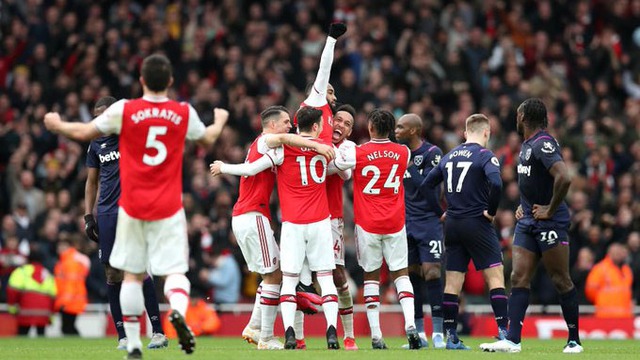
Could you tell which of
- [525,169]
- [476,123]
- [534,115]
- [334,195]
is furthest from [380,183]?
[534,115]

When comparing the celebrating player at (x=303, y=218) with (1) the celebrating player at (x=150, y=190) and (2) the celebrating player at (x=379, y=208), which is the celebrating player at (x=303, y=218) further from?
(1) the celebrating player at (x=150, y=190)

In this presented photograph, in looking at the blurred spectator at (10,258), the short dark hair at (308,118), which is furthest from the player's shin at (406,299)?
the blurred spectator at (10,258)

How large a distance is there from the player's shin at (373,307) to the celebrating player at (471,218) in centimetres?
80

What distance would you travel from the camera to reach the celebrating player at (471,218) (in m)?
13.9

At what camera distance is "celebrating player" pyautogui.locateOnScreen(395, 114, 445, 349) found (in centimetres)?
1502

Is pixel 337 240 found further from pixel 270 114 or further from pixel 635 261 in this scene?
pixel 635 261

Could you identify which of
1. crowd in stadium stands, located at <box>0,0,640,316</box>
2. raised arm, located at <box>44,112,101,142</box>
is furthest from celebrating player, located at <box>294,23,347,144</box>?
crowd in stadium stands, located at <box>0,0,640,316</box>

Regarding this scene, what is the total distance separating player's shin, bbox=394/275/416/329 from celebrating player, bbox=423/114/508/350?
1.58 feet

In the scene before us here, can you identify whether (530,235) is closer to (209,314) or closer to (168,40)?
(209,314)

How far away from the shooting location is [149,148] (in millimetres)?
11102

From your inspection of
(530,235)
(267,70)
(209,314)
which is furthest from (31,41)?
(530,235)

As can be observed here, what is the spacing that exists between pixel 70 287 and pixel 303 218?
29.0 feet

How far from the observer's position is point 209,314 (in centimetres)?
2122

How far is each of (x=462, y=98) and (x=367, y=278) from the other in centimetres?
1188
